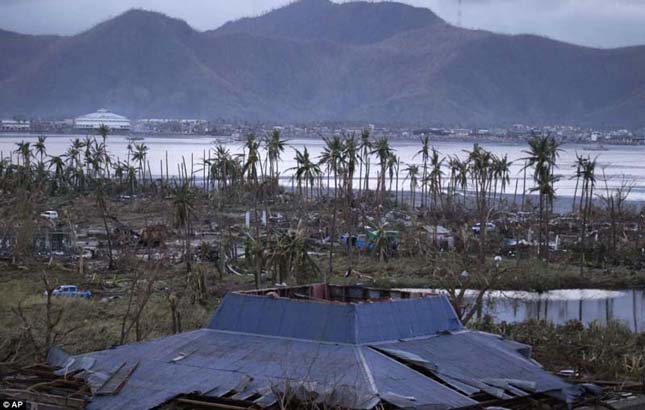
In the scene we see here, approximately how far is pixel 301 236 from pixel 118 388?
20962mm

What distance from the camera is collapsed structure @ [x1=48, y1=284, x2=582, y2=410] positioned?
54.5ft

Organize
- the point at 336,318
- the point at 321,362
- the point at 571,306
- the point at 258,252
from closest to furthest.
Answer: the point at 321,362
the point at 336,318
the point at 258,252
the point at 571,306

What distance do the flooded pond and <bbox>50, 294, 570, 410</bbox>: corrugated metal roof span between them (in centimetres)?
1718

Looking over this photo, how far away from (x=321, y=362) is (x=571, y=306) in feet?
88.5

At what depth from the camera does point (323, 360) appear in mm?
17609

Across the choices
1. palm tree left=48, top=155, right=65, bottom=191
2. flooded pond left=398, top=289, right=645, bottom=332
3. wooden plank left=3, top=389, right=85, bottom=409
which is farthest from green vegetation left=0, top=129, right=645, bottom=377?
wooden plank left=3, top=389, right=85, bottom=409

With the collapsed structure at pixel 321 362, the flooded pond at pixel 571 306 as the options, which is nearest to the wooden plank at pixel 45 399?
the collapsed structure at pixel 321 362

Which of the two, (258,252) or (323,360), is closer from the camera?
(323,360)

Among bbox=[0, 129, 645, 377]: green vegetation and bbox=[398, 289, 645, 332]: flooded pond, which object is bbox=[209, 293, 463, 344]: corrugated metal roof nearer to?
bbox=[0, 129, 645, 377]: green vegetation

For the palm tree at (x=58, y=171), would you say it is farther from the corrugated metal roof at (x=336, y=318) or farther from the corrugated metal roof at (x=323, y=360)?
the corrugated metal roof at (x=336, y=318)

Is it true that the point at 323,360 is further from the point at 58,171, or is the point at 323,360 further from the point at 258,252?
the point at 58,171

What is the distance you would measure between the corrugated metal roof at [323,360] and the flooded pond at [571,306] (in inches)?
676

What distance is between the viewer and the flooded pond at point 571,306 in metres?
38.3

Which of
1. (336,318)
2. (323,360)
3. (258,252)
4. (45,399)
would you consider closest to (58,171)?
(258,252)
